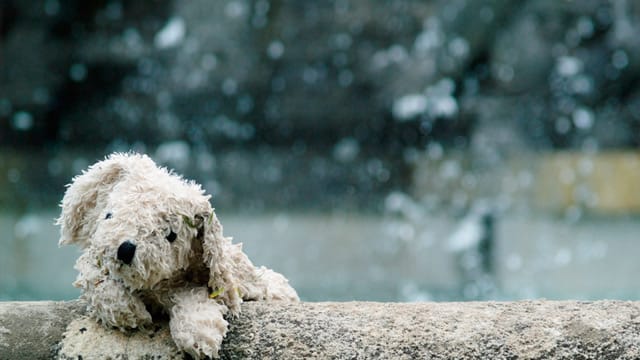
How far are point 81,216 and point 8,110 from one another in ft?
14.0

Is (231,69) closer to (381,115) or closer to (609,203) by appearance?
(381,115)

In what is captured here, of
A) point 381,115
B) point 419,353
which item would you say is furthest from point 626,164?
point 419,353

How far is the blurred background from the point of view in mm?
4746

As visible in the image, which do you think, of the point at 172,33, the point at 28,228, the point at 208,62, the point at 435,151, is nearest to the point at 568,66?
the point at 435,151

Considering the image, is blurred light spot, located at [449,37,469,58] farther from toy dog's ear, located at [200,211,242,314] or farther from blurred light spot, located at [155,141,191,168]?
toy dog's ear, located at [200,211,242,314]

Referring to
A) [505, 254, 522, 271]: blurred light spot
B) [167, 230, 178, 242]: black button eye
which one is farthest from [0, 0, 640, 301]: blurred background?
[167, 230, 178, 242]: black button eye

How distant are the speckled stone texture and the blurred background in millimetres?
3536

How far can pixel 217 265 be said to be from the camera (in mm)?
1018

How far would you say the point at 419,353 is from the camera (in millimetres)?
998

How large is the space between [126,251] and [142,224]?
3 centimetres

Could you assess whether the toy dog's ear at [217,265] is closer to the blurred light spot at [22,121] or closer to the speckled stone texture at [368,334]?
the speckled stone texture at [368,334]

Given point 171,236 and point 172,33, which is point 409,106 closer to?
point 172,33

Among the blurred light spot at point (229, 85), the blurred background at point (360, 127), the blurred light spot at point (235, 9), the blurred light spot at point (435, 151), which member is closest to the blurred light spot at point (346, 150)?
the blurred background at point (360, 127)

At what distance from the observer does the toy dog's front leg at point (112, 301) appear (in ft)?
3.24
